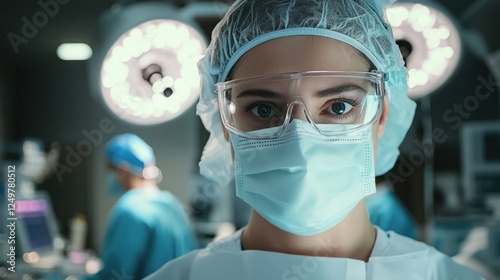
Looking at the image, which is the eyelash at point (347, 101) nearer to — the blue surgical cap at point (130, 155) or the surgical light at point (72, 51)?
the blue surgical cap at point (130, 155)

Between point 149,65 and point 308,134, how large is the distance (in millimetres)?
712

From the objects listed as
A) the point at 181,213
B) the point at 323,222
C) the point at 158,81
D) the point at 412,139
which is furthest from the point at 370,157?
the point at 412,139

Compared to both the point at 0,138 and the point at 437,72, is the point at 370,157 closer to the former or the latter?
the point at 437,72

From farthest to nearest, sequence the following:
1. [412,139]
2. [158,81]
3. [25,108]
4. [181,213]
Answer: [25,108] < [412,139] < [181,213] < [158,81]

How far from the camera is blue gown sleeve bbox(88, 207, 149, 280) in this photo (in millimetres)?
2340

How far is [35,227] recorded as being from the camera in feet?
10.5

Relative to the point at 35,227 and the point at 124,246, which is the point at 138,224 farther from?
the point at 35,227

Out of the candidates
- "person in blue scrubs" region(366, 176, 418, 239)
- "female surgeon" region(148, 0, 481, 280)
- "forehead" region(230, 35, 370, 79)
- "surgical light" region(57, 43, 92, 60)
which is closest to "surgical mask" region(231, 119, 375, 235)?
"female surgeon" region(148, 0, 481, 280)

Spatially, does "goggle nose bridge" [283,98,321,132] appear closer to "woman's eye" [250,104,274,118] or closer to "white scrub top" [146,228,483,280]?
"woman's eye" [250,104,274,118]

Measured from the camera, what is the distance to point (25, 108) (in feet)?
14.2

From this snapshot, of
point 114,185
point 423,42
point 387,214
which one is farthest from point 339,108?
point 114,185

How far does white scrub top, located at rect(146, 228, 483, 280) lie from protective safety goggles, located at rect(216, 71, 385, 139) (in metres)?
0.27

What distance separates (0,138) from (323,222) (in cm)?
317

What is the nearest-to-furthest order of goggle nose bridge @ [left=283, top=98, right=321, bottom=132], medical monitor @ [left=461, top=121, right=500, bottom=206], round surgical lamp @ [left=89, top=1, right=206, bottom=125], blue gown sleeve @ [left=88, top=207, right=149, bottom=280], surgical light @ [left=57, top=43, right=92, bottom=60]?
goggle nose bridge @ [left=283, top=98, right=321, bottom=132], round surgical lamp @ [left=89, top=1, right=206, bottom=125], blue gown sleeve @ [left=88, top=207, right=149, bottom=280], medical monitor @ [left=461, top=121, right=500, bottom=206], surgical light @ [left=57, top=43, right=92, bottom=60]
